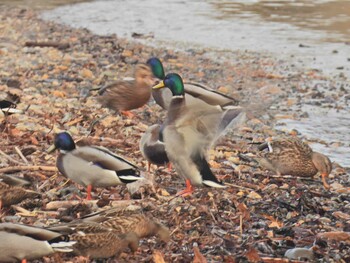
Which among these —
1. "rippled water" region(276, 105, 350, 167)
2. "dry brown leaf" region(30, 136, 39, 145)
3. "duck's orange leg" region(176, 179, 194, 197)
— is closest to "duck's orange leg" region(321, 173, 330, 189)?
"rippled water" region(276, 105, 350, 167)

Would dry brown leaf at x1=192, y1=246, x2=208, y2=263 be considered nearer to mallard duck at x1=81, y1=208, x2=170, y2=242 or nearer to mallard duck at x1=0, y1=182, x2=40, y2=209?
mallard duck at x1=81, y1=208, x2=170, y2=242

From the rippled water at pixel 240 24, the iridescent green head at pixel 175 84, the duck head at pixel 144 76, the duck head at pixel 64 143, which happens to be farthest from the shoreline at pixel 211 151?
the rippled water at pixel 240 24

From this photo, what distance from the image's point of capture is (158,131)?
→ 6.42m

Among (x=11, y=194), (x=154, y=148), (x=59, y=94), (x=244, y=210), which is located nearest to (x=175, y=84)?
(x=154, y=148)

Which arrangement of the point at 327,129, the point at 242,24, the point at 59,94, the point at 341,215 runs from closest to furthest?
the point at 341,215 → the point at 59,94 → the point at 327,129 → the point at 242,24

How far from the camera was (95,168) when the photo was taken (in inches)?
A: 218

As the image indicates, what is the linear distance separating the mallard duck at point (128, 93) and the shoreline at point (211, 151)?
15cm

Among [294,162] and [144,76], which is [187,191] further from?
[144,76]

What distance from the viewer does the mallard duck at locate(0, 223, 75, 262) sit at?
161 inches

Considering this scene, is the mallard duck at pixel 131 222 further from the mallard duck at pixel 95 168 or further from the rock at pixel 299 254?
the mallard duck at pixel 95 168

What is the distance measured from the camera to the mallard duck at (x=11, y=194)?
16.9 ft

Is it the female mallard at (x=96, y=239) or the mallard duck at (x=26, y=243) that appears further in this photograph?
the female mallard at (x=96, y=239)

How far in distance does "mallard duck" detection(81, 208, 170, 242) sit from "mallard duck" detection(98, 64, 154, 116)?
14.2ft

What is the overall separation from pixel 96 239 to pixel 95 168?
1.19 m
